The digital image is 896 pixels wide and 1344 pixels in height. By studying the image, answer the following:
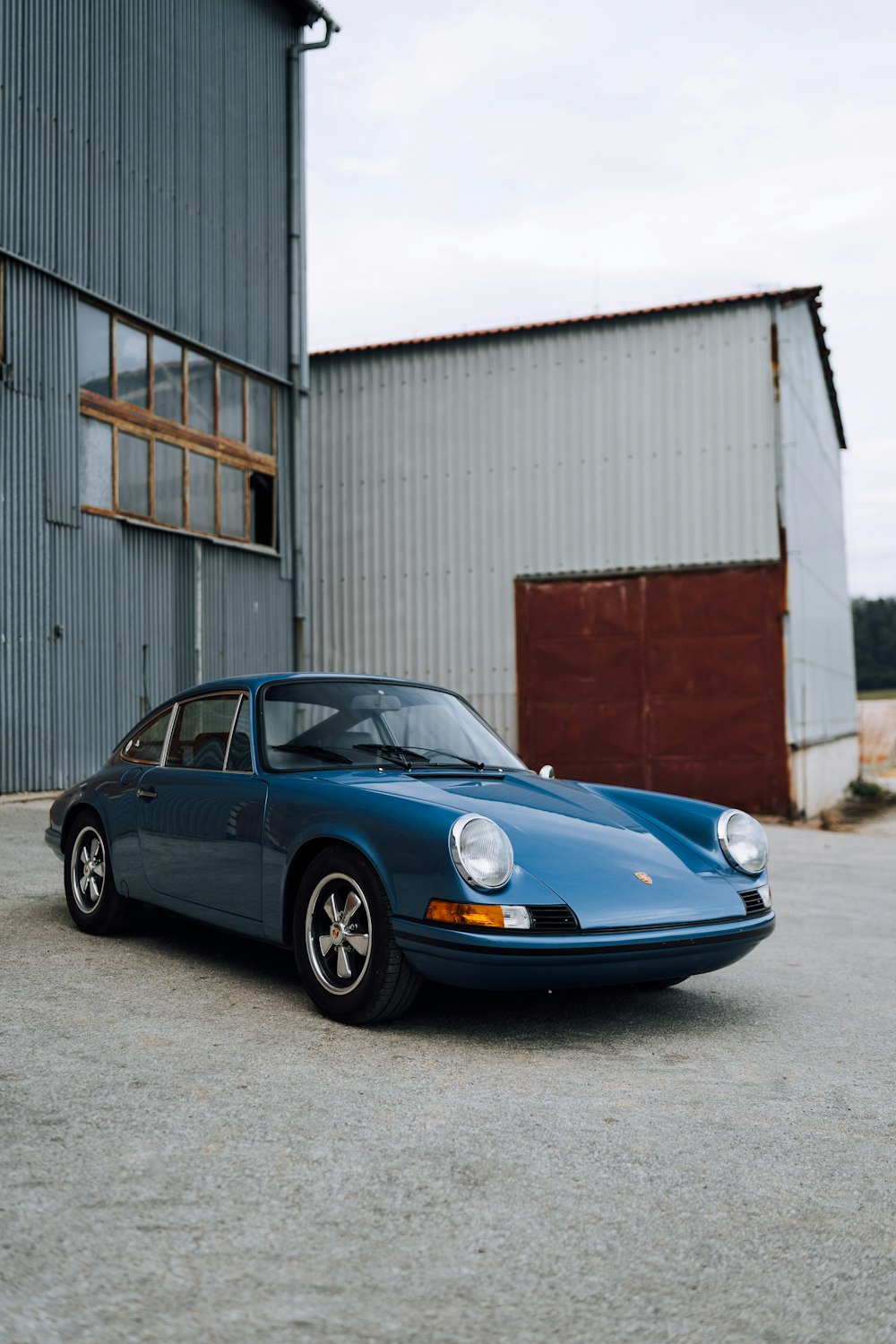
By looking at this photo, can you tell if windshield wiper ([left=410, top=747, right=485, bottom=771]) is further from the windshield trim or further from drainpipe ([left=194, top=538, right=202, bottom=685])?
drainpipe ([left=194, top=538, right=202, bottom=685])

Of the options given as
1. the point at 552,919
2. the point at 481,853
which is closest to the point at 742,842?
the point at 552,919

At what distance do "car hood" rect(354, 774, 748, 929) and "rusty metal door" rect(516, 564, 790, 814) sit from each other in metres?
12.1

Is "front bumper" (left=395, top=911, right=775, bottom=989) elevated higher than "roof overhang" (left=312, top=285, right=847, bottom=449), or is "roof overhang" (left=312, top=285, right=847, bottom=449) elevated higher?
"roof overhang" (left=312, top=285, right=847, bottom=449)

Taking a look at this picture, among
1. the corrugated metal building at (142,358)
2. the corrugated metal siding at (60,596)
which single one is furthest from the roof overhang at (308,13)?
the corrugated metal siding at (60,596)

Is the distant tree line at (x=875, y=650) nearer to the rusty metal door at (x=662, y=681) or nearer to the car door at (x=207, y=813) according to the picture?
the rusty metal door at (x=662, y=681)

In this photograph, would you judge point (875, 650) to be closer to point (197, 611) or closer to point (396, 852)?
point (197, 611)

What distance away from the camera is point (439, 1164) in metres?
3.12

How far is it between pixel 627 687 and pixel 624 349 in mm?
4956

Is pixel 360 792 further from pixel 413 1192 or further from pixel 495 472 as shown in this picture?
pixel 495 472

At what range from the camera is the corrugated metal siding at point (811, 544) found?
17.3 metres

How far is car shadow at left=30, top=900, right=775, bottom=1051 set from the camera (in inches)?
175

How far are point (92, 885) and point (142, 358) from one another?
31.0 feet

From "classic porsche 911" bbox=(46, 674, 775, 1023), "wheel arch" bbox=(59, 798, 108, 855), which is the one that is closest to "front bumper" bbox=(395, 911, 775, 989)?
"classic porsche 911" bbox=(46, 674, 775, 1023)

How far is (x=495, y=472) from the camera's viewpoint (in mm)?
18422
